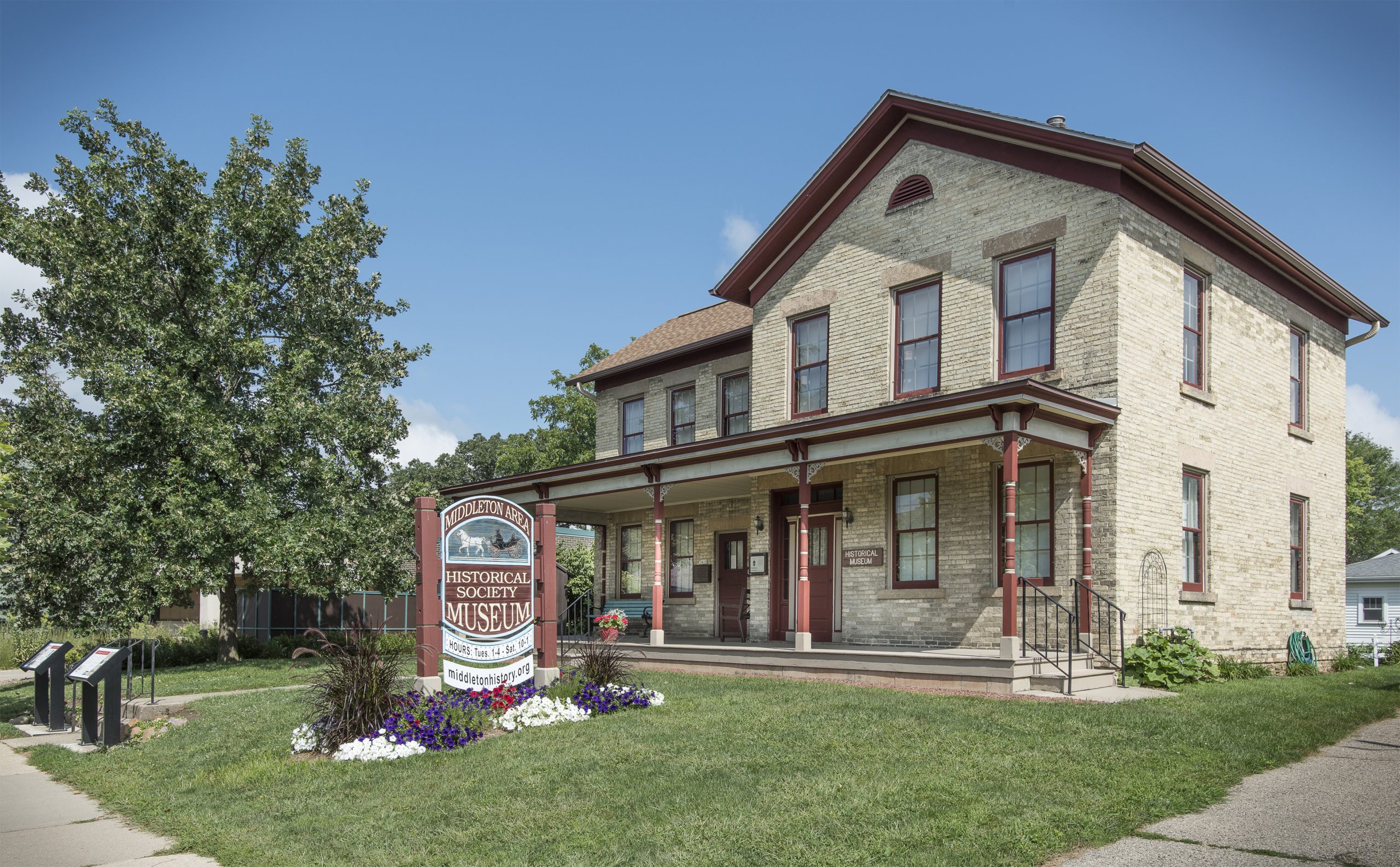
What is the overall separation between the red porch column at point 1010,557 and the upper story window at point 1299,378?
861 centimetres

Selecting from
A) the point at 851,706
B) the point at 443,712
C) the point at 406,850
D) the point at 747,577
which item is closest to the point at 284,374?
the point at 747,577

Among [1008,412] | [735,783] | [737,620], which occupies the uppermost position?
[1008,412]

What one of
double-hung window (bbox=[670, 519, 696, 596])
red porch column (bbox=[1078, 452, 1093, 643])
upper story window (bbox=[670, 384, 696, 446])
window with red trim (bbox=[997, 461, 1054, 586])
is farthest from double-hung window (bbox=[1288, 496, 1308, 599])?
upper story window (bbox=[670, 384, 696, 446])

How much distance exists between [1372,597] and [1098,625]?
85.0 ft

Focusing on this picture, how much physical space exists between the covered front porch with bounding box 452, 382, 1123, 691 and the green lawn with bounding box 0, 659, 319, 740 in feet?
18.4

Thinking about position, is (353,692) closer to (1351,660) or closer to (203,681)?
(203,681)

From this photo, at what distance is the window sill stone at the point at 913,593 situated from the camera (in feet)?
48.7

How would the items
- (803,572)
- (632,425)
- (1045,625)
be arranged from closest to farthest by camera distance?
(1045,625), (803,572), (632,425)

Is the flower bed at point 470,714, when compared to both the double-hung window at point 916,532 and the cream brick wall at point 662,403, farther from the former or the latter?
the cream brick wall at point 662,403

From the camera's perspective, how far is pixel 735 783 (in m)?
Result: 7.24

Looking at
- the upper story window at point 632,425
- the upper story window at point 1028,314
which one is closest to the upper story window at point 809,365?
the upper story window at point 1028,314

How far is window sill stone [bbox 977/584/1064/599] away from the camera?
13.4 meters

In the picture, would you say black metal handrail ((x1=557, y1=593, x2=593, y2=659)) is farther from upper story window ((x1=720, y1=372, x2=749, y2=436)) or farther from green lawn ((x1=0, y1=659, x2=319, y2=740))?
green lawn ((x1=0, y1=659, x2=319, y2=740))

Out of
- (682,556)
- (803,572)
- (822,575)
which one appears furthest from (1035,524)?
(682,556)
